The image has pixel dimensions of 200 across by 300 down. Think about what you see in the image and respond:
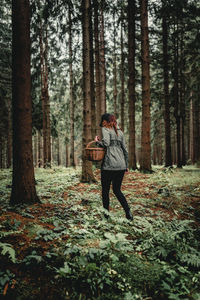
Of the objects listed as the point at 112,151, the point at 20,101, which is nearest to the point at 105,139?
the point at 112,151

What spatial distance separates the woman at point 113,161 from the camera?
13.7ft

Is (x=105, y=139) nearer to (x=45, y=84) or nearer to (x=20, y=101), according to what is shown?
(x=20, y=101)

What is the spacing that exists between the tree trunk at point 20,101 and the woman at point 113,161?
1913 mm

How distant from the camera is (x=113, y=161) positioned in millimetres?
4148

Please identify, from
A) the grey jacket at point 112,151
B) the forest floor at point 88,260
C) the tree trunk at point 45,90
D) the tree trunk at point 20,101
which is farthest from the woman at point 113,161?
the tree trunk at point 45,90

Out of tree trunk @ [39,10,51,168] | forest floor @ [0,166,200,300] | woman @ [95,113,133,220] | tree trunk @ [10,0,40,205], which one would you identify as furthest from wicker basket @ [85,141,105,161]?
tree trunk @ [39,10,51,168]

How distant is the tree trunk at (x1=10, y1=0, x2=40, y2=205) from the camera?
4.73 metres

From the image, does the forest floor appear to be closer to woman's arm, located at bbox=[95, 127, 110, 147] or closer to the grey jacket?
the grey jacket

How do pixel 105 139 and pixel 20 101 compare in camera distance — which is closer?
pixel 105 139

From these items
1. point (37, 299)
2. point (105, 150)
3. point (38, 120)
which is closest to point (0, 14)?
point (38, 120)

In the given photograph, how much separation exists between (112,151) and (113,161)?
23cm

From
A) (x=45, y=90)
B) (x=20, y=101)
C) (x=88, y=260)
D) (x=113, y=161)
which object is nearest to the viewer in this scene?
(x=88, y=260)

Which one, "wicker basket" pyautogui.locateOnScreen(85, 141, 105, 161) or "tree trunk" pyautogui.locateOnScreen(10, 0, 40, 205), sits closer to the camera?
"wicker basket" pyautogui.locateOnScreen(85, 141, 105, 161)

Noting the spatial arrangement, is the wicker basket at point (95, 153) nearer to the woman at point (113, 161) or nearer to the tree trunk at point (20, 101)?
the woman at point (113, 161)
